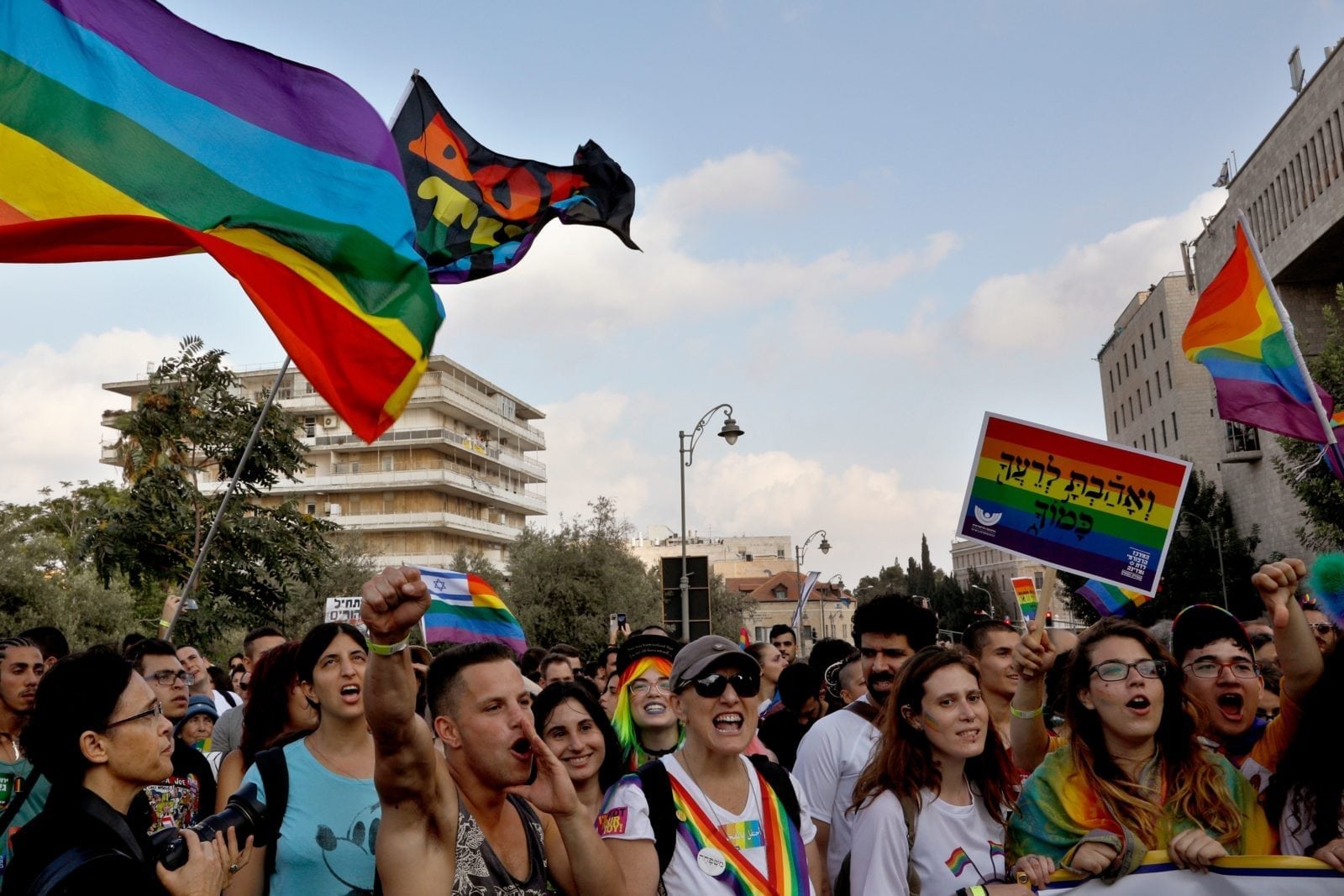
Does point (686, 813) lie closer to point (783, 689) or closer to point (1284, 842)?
point (1284, 842)

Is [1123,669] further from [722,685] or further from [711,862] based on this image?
[711,862]

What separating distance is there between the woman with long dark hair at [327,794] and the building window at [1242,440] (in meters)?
44.8

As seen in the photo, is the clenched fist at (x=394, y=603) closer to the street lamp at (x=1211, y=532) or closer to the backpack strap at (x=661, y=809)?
the backpack strap at (x=661, y=809)

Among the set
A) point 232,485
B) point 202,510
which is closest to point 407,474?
point 202,510

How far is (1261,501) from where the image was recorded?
4300 centimetres

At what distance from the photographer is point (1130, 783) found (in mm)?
3623

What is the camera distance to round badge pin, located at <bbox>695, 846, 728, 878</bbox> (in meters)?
3.46

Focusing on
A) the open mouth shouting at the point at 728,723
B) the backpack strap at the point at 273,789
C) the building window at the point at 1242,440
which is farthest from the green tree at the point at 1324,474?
the backpack strap at the point at 273,789

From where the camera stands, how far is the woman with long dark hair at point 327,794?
3500 millimetres

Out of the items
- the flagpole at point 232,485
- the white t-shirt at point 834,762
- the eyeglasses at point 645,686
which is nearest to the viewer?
the white t-shirt at point 834,762

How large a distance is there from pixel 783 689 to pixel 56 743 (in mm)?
4816

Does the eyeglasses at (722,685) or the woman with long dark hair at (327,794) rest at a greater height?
the eyeglasses at (722,685)

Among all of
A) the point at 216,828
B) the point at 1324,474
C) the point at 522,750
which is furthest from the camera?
the point at 1324,474

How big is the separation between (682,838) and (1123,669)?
156 cm
